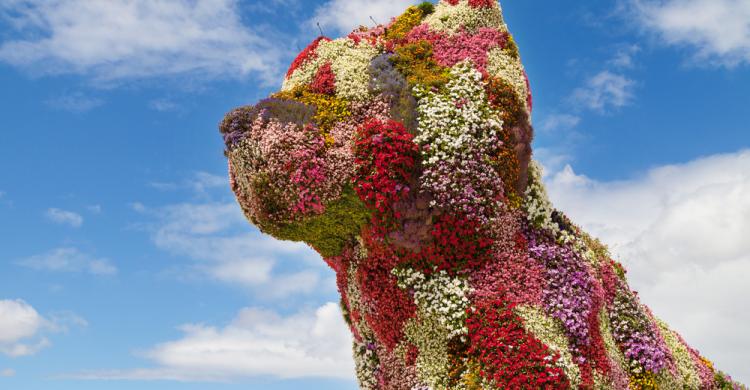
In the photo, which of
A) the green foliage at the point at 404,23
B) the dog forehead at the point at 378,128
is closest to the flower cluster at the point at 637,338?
the dog forehead at the point at 378,128

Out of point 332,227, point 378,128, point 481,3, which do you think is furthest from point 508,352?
point 481,3

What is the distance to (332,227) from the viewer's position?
1464 centimetres

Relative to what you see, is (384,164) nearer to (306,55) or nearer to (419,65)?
(419,65)

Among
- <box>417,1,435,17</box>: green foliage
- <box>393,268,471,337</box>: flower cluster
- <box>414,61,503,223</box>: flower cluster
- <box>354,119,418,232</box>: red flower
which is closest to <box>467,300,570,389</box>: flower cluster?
<box>393,268,471,337</box>: flower cluster

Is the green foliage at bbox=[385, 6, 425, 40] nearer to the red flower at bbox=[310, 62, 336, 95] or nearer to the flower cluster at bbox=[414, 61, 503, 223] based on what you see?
the red flower at bbox=[310, 62, 336, 95]

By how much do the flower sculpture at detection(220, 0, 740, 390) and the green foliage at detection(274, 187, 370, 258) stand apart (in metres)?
0.04

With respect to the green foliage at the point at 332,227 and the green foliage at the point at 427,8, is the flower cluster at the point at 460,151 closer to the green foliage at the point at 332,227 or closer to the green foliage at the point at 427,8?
the green foliage at the point at 332,227

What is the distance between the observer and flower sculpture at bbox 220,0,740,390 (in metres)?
13.6

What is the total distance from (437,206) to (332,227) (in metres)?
2.10

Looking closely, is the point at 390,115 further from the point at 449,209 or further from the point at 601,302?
the point at 601,302

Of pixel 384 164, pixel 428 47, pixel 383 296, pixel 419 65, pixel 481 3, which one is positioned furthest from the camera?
pixel 481 3

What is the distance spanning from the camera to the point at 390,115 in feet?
46.3

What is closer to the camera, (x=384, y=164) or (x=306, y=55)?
(x=384, y=164)

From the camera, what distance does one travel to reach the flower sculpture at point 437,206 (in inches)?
537
